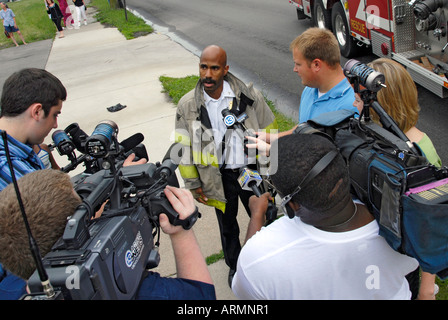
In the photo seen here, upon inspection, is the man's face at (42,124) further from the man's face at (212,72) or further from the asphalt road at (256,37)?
the asphalt road at (256,37)

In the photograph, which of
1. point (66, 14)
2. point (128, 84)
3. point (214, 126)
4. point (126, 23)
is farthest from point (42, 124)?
point (66, 14)

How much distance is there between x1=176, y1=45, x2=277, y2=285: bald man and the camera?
3113 millimetres

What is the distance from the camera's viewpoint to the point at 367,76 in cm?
204

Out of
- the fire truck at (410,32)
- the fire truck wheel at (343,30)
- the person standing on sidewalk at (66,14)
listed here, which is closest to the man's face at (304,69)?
the fire truck at (410,32)

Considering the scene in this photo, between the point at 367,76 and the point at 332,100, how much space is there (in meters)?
0.89

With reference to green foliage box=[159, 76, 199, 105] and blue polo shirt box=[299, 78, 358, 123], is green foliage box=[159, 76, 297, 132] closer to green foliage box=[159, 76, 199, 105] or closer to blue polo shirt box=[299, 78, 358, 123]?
green foliage box=[159, 76, 199, 105]

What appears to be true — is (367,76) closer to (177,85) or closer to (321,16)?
(177,85)

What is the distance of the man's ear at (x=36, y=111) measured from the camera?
2451mm

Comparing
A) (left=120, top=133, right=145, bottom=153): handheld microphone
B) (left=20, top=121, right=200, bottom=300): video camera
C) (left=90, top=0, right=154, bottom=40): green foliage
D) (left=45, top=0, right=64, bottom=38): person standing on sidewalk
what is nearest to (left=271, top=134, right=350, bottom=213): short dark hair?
(left=20, top=121, right=200, bottom=300): video camera

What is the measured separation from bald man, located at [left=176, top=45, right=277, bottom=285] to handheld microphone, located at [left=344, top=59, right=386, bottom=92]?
41.0 inches

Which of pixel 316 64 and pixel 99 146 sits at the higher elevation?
pixel 99 146

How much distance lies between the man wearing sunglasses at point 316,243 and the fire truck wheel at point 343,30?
7.48 m

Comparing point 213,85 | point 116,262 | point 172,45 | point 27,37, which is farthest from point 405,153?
point 27,37
